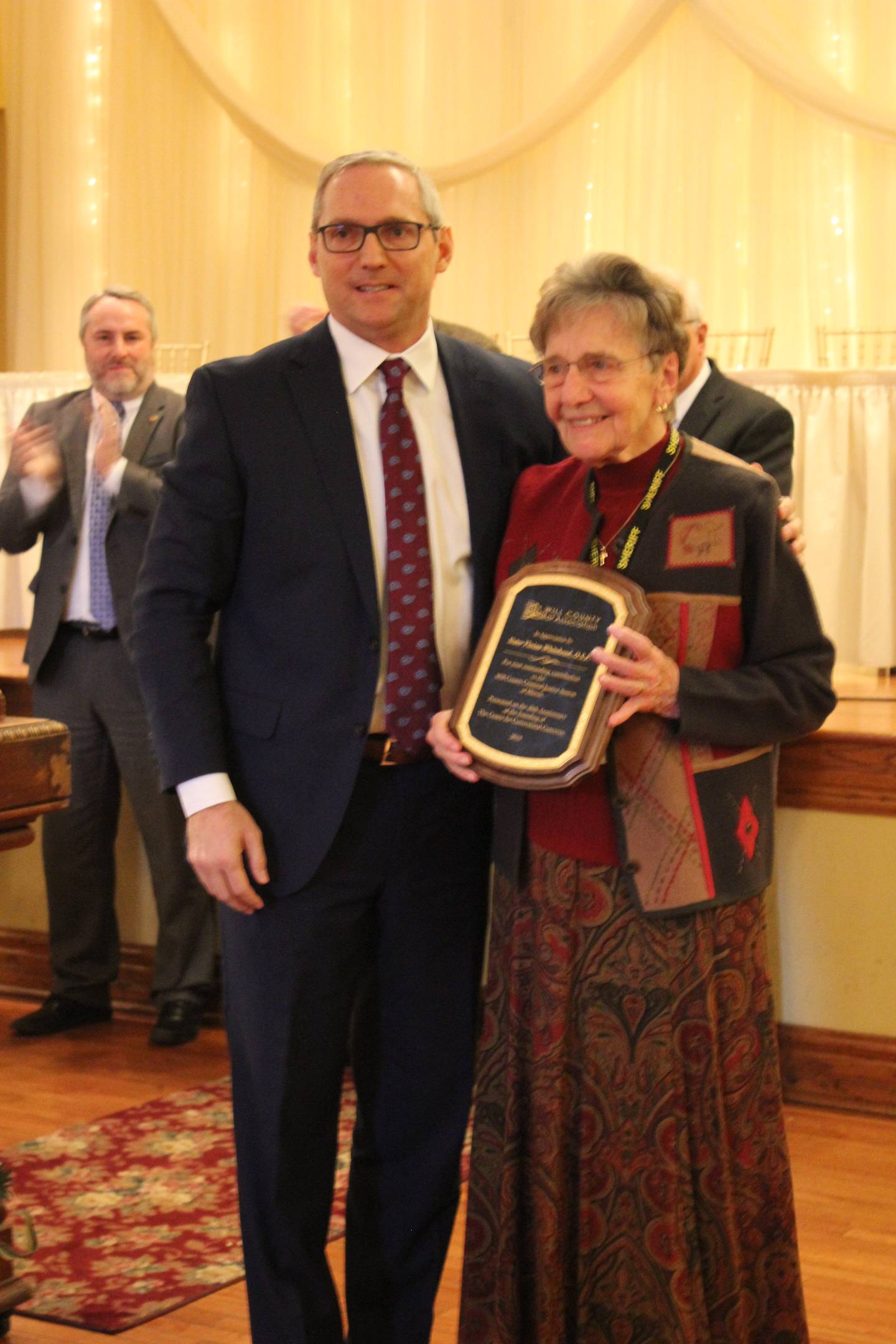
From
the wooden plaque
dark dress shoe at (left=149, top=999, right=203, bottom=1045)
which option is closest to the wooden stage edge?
dark dress shoe at (left=149, top=999, right=203, bottom=1045)

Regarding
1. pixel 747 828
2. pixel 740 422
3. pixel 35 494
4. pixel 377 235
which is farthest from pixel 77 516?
pixel 747 828

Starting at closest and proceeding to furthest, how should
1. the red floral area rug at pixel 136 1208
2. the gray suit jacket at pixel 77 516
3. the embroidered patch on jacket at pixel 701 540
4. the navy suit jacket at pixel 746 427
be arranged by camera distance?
the embroidered patch on jacket at pixel 701 540 < the red floral area rug at pixel 136 1208 < the navy suit jacket at pixel 746 427 < the gray suit jacket at pixel 77 516

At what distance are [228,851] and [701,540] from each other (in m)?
0.73

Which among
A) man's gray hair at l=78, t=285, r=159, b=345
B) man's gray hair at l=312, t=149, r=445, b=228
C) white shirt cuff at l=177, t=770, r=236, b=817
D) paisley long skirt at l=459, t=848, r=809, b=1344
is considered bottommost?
paisley long skirt at l=459, t=848, r=809, b=1344

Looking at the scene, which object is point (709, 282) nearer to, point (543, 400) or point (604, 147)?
point (604, 147)

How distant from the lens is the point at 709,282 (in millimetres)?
7281

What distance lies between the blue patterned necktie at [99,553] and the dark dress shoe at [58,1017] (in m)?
1.00

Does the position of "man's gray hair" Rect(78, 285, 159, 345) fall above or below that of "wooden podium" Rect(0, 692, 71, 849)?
above

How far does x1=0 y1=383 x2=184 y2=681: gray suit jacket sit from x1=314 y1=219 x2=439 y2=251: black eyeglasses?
1981 millimetres

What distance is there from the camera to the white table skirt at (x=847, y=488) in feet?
18.1

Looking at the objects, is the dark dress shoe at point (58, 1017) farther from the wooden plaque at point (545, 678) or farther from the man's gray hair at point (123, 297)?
the wooden plaque at point (545, 678)

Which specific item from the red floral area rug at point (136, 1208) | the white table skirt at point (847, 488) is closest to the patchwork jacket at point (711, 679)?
the red floral area rug at point (136, 1208)

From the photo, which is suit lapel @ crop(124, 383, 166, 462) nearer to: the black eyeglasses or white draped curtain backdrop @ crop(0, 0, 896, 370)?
the black eyeglasses

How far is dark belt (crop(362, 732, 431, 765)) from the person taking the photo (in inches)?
85.7
